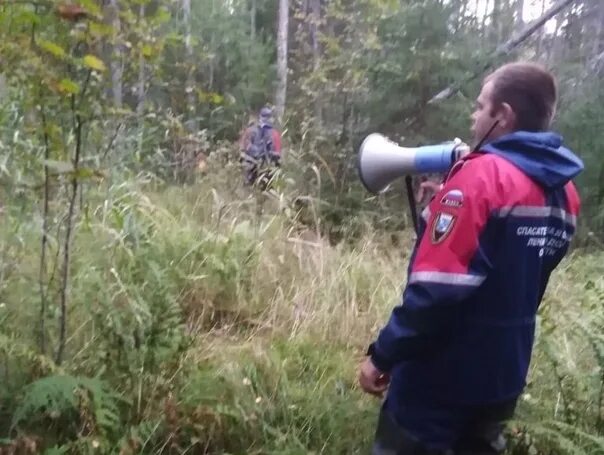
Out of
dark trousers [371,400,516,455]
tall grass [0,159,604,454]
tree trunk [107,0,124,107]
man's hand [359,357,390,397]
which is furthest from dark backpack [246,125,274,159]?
dark trousers [371,400,516,455]

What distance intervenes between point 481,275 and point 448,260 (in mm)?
114

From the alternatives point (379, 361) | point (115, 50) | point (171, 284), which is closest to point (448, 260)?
point (379, 361)

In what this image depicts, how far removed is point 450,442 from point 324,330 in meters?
2.02

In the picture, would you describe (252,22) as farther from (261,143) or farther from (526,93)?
(526,93)

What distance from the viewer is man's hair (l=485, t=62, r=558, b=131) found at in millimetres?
2502

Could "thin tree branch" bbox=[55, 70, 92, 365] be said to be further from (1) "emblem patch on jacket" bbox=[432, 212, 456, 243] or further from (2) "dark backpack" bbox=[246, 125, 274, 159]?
(2) "dark backpack" bbox=[246, 125, 274, 159]

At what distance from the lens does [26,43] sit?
9.42 feet

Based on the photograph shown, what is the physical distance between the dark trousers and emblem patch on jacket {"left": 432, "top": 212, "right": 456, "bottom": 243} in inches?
24.9

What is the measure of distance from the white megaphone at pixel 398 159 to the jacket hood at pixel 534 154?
0.48 meters

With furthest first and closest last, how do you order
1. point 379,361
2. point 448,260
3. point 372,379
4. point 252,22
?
point 252,22 → point 372,379 → point 379,361 → point 448,260

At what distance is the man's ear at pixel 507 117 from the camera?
99.0 inches

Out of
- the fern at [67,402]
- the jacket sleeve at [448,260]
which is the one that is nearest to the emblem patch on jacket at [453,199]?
the jacket sleeve at [448,260]

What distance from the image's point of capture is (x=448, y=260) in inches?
90.7

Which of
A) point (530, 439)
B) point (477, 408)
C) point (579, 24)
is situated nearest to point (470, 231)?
point (477, 408)
